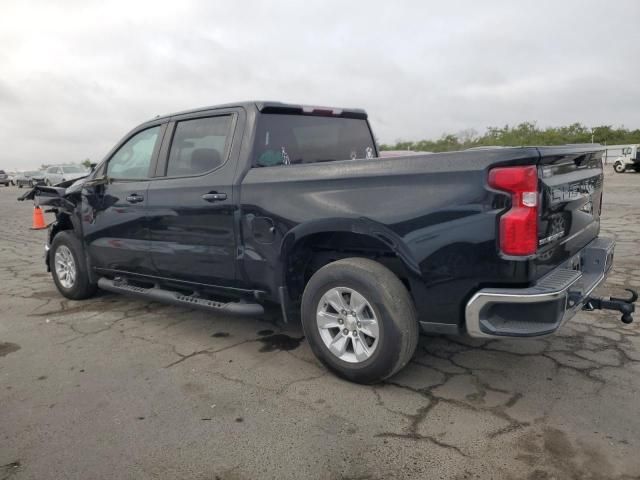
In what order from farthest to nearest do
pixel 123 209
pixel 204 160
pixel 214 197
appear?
pixel 123 209
pixel 204 160
pixel 214 197

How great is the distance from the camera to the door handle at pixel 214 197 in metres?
3.72

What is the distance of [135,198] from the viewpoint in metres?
4.42

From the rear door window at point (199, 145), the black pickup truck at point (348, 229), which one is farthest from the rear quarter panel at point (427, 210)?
the rear door window at point (199, 145)

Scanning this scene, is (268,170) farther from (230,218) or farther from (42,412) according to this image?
(42,412)

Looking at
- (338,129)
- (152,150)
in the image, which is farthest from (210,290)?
(338,129)

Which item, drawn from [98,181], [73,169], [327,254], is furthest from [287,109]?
[73,169]

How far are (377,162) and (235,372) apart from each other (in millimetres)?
1717

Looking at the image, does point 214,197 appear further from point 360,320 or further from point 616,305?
point 616,305

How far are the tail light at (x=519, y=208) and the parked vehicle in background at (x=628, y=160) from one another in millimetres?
27372

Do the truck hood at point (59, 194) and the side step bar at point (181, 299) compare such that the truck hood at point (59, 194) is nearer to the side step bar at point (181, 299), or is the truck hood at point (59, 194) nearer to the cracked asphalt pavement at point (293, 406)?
the side step bar at point (181, 299)

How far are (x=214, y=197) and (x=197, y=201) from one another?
0.66 ft

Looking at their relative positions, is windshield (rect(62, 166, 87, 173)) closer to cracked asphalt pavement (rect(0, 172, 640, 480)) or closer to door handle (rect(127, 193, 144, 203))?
cracked asphalt pavement (rect(0, 172, 640, 480))

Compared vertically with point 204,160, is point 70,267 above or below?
below

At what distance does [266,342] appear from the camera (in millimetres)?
4066
